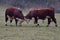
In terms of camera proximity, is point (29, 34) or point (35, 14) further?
point (35, 14)

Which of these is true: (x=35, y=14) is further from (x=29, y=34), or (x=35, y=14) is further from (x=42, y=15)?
(x=29, y=34)

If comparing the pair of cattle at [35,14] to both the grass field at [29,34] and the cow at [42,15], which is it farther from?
the grass field at [29,34]

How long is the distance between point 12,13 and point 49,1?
73.3 ft

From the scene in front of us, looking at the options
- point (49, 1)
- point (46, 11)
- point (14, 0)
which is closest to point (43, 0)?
point (49, 1)

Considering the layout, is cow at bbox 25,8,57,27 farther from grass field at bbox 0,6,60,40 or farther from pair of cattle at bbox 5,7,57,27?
grass field at bbox 0,6,60,40

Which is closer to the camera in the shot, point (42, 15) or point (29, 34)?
point (29, 34)

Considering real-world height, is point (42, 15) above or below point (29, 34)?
above

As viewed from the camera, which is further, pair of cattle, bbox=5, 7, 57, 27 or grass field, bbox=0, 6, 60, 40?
pair of cattle, bbox=5, 7, 57, 27

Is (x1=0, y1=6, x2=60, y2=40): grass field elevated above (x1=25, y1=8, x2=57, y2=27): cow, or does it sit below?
below

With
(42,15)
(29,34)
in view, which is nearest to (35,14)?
(42,15)

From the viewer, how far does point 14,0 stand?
39656 mm

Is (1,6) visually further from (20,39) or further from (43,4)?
(20,39)

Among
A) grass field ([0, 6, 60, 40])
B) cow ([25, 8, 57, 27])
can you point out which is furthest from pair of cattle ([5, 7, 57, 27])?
grass field ([0, 6, 60, 40])

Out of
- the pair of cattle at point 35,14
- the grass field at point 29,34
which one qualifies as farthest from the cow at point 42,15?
the grass field at point 29,34
